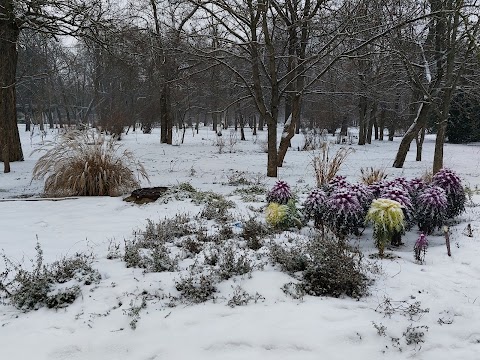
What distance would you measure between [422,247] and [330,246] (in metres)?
0.93

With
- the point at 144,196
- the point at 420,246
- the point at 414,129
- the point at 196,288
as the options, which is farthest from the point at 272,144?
the point at 196,288

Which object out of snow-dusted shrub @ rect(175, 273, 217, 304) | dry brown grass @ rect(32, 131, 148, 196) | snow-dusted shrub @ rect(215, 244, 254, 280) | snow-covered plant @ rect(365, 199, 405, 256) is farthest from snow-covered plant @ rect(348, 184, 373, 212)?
dry brown grass @ rect(32, 131, 148, 196)

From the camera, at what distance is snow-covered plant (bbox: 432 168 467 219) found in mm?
4316

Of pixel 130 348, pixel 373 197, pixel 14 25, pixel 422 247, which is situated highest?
pixel 14 25

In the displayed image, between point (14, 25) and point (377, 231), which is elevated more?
point (14, 25)

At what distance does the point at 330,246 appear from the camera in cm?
310

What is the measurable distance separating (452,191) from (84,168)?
17.0 ft

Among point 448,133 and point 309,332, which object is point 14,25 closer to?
point 309,332

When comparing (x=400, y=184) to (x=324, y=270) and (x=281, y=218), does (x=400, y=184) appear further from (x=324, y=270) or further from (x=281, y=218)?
(x=324, y=270)

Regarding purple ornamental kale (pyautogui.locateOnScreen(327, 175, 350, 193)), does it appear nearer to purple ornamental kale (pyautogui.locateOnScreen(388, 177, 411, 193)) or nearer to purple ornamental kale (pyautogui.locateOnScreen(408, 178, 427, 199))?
purple ornamental kale (pyautogui.locateOnScreen(388, 177, 411, 193))

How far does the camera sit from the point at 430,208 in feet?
12.8

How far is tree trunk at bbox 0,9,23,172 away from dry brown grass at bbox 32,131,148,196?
3.66m

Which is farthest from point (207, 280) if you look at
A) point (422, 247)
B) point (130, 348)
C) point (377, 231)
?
A: point (422, 247)

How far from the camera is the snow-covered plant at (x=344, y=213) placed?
12.4 feet
